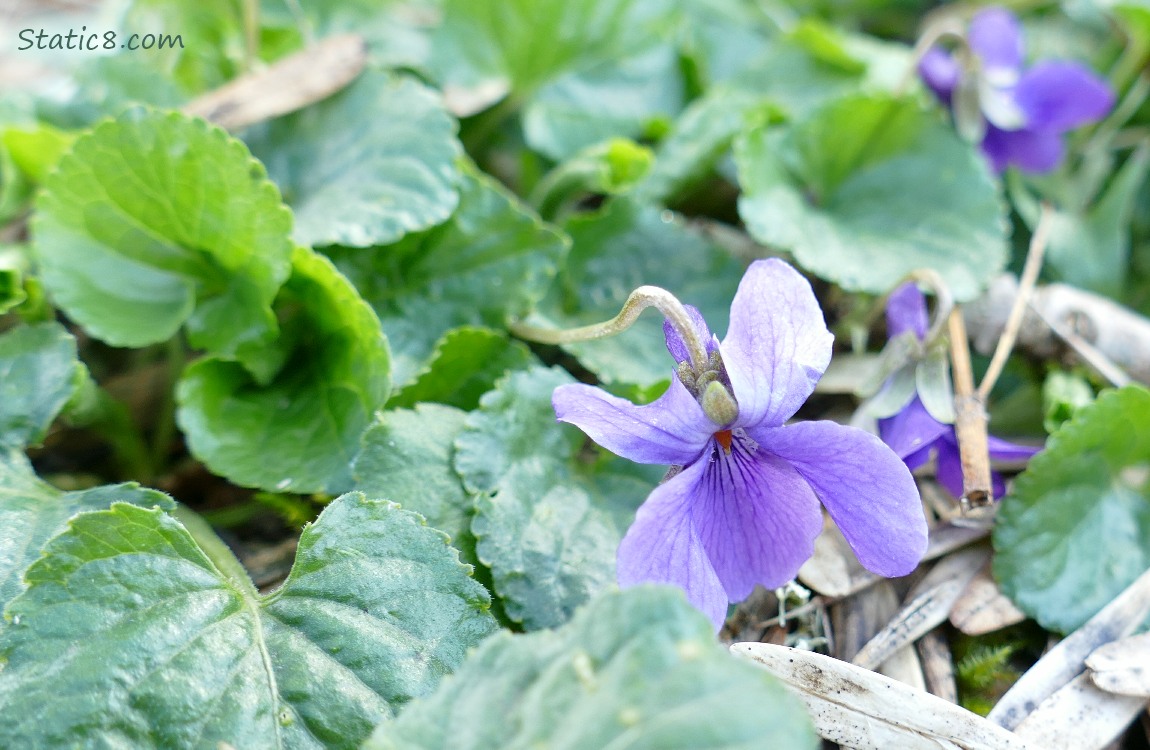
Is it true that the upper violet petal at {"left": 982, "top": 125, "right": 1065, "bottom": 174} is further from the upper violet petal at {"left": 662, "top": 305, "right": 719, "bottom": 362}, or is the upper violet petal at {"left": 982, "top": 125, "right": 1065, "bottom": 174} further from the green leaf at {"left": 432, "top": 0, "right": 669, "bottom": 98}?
the upper violet petal at {"left": 662, "top": 305, "right": 719, "bottom": 362}

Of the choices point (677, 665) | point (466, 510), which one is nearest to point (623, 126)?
point (466, 510)

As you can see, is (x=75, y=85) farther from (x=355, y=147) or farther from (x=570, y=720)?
(x=570, y=720)

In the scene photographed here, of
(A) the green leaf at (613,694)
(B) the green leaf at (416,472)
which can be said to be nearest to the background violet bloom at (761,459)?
(A) the green leaf at (613,694)

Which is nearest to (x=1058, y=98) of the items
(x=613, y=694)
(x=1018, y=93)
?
(x=1018, y=93)

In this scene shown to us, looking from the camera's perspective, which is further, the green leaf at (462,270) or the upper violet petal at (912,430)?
the green leaf at (462,270)

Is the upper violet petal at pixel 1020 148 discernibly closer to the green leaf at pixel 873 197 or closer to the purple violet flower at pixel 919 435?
the green leaf at pixel 873 197

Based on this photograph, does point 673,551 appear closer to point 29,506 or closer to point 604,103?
point 29,506

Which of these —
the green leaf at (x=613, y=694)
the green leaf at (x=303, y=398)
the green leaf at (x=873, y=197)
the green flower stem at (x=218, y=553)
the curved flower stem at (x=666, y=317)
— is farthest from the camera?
the green leaf at (x=873, y=197)
